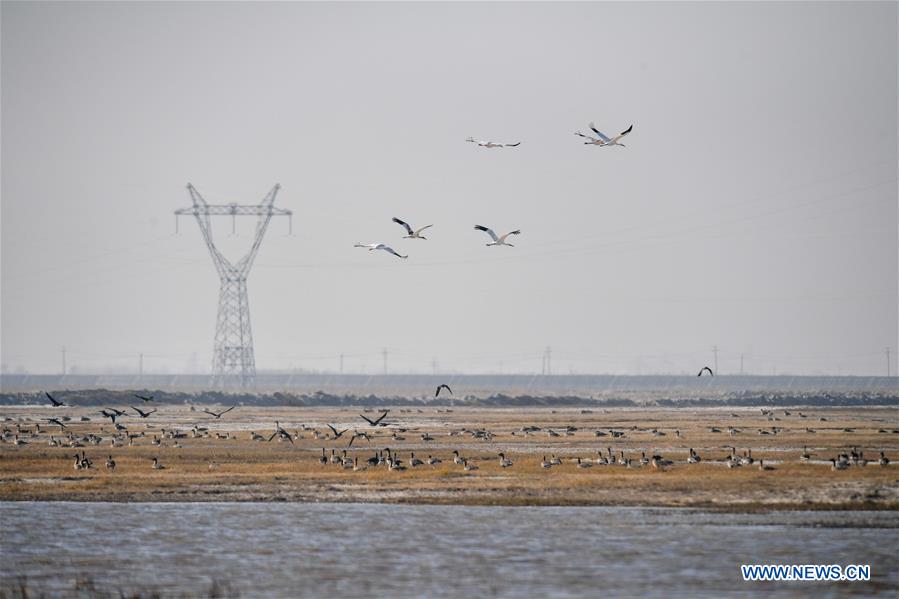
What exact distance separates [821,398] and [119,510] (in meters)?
128

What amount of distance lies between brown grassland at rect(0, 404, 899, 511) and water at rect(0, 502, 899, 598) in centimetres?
251

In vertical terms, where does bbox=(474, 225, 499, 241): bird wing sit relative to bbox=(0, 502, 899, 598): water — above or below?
above

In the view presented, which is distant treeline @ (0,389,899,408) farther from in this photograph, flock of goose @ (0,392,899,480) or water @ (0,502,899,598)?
water @ (0,502,899,598)

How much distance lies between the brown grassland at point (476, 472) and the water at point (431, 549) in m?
2.51

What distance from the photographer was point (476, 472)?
49688 millimetres

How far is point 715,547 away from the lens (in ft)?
107

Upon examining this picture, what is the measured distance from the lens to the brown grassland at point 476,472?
42281 millimetres

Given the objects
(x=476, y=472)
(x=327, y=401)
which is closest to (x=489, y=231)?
(x=476, y=472)

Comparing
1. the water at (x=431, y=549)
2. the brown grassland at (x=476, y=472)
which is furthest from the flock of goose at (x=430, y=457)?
the water at (x=431, y=549)

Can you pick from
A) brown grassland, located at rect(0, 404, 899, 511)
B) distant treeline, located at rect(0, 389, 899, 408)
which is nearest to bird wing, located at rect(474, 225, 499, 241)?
brown grassland, located at rect(0, 404, 899, 511)

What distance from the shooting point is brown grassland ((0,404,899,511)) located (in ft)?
139

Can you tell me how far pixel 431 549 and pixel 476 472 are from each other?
16658 mm

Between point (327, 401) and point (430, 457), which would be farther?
point (327, 401)

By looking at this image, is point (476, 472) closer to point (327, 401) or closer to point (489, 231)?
point (489, 231)
